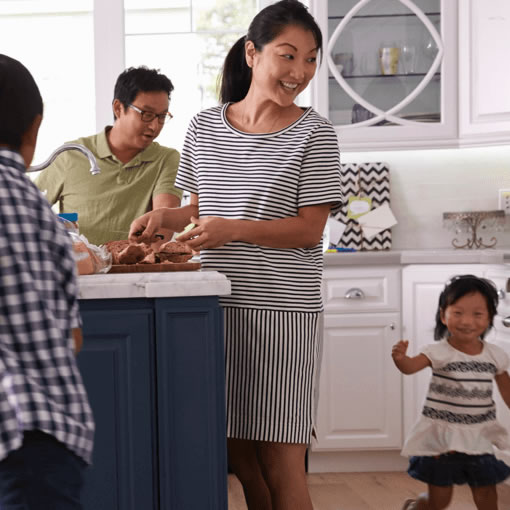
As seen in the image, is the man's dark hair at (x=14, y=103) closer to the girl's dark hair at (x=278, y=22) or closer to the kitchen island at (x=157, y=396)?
the kitchen island at (x=157, y=396)

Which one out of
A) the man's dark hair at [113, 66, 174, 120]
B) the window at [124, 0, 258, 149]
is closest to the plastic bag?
the man's dark hair at [113, 66, 174, 120]

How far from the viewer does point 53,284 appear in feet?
3.53

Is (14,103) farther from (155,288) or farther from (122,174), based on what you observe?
(122,174)

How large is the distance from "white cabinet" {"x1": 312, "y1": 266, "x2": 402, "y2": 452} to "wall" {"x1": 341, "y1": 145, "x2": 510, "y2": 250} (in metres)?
0.67

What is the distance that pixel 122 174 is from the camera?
2.60 metres

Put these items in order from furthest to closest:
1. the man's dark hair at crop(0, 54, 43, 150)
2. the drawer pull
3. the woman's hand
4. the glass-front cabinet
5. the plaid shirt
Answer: the glass-front cabinet < the drawer pull < the woman's hand < the man's dark hair at crop(0, 54, 43, 150) < the plaid shirt

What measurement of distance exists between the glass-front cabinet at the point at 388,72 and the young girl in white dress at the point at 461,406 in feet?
4.14

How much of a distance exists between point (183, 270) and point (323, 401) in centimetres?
169

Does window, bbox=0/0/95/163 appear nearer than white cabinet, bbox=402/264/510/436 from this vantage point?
No

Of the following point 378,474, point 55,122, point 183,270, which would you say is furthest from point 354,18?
point 183,270

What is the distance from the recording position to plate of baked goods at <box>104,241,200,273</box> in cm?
176

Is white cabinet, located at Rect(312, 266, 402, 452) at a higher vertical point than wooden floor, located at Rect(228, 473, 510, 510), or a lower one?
higher

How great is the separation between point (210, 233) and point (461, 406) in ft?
3.81

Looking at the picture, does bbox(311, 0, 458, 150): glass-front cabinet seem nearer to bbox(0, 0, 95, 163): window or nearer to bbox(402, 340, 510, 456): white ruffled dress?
bbox(0, 0, 95, 163): window
